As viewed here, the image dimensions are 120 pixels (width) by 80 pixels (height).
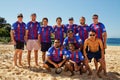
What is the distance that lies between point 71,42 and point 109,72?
1822 mm

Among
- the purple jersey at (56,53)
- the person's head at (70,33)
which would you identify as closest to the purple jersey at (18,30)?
the purple jersey at (56,53)

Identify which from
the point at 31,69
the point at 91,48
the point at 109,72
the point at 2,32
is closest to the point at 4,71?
the point at 31,69

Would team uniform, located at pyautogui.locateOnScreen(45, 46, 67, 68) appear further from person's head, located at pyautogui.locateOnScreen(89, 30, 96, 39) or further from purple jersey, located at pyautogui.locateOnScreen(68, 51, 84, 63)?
person's head, located at pyautogui.locateOnScreen(89, 30, 96, 39)

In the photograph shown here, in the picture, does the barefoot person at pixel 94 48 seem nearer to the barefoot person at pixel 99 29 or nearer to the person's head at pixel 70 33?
the barefoot person at pixel 99 29

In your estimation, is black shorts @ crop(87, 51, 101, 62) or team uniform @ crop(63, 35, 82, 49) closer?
black shorts @ crop(87, 51, 101, 62)

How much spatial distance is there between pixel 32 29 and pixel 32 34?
0.63ft

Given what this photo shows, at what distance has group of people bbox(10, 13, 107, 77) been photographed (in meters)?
8.76

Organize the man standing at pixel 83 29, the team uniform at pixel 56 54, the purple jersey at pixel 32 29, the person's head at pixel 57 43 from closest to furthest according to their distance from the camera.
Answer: the person's head at pixel 57 43
the team uniform at pixel 56 54
the man standing at pixel 83 29
the purple jersey at pixel 32 29

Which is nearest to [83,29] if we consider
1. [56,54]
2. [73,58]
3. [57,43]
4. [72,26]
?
[72,26]

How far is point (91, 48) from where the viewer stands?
349 inches

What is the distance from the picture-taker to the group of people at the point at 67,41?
8.76 metres

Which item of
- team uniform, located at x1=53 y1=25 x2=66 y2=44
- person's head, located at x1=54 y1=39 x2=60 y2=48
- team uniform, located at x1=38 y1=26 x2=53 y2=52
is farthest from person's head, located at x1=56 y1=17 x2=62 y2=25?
person's head, located at x1=54 y1=39 x2=60 y2=48

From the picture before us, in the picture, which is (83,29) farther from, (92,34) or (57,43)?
(57,43)

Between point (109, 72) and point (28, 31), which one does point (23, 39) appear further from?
point (109, 72)
